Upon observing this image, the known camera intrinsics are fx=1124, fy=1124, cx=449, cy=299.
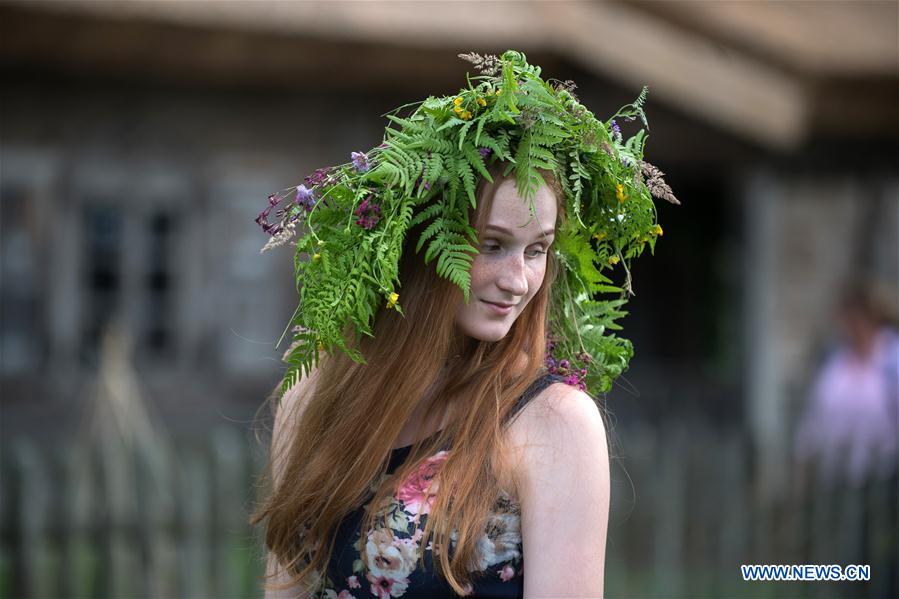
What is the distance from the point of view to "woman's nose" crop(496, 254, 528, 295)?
1.91 meters

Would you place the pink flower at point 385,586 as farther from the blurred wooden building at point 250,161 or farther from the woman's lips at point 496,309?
the blurred wooden building at point 250,161

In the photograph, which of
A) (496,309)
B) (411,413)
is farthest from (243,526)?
(496,309)

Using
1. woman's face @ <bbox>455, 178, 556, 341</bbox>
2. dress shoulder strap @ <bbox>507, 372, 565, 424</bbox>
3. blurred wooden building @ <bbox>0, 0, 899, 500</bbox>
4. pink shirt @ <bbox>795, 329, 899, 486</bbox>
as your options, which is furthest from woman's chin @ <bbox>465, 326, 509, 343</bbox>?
blurred wooden building @ <bbox>0, 0, 899, 500</bbox>

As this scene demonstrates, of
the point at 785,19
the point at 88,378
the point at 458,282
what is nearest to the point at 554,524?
the point at 458,282

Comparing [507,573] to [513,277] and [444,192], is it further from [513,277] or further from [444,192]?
[444,192]

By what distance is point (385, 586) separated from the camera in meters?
1.92

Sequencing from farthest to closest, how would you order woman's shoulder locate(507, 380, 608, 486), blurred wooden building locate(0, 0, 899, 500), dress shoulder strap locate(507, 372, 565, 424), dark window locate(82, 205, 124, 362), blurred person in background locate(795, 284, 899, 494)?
dark window locate(82, 205, 124, 362)
blurred wooden building locate(0, 0, 899, 500)
blurred person in background locate(795, 284, 899, 494)
dress shoulder strap locate(507, 372, 565, 424)
woman's shoulder locate(507, 380, 608, 486)

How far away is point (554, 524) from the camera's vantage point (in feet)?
5.96

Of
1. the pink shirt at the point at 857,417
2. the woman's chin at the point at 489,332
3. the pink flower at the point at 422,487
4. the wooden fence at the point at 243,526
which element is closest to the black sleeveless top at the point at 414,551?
the pink flower at the point at 422,487

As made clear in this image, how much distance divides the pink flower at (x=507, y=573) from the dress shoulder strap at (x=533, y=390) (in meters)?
0.25

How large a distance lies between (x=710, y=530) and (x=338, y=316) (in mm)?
4830

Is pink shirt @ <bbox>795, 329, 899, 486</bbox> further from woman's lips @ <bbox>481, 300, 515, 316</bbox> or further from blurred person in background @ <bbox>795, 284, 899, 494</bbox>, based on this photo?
woman's lips @ <bbox>481, 300, 515, 316</bbox>

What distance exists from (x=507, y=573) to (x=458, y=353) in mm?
418

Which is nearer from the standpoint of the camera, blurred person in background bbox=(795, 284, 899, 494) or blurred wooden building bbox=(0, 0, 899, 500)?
blurred person in background bbox=(795, 284, 899, 494)
